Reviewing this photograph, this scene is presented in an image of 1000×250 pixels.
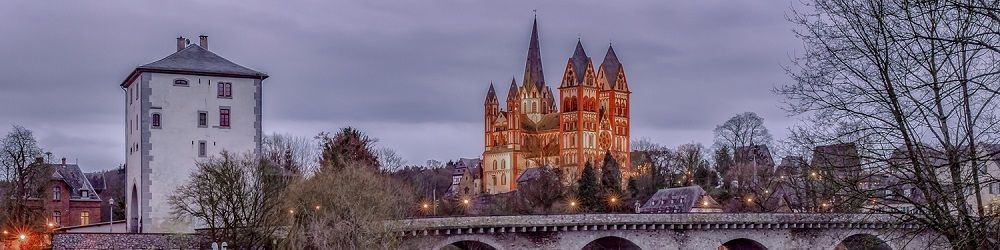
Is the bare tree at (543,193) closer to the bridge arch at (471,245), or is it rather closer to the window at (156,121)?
the bridge arch at (471,245)

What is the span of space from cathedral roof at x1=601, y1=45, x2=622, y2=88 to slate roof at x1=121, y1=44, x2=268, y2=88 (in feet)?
359

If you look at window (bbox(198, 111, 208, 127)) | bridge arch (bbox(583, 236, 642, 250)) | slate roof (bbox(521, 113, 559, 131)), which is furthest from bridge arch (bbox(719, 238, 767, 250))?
slate roof (bbox(521, 113, 559, 131))

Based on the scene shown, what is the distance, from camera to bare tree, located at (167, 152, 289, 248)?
42.1 meters

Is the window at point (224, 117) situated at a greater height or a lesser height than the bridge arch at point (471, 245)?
greater

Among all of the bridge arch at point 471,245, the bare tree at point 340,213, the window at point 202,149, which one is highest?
the window at point 202,149

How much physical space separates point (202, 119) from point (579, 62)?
111 metres

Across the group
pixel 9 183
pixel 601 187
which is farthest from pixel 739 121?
pixel 9 183

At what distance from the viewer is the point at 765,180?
88.1m

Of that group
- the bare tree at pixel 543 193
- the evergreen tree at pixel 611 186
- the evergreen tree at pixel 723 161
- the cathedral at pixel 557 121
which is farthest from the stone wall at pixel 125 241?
the cathedral at pixel 557 121

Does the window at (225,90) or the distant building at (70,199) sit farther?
the distant building at (70,199)

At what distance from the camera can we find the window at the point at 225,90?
48688 millimetres

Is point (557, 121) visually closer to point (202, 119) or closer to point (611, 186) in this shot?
point (611, 186)

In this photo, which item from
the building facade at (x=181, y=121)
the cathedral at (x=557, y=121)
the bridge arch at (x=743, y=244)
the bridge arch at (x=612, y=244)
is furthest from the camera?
the cathedral at (x=557, y=121)

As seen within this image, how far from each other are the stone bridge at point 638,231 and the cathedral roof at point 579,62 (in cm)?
9475
